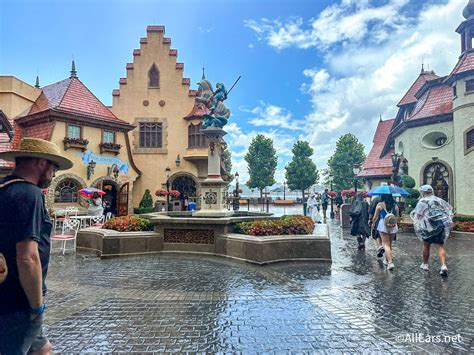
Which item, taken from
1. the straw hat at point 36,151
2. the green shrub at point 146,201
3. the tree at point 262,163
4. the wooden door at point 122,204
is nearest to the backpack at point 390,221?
the straw hat at point 36,151

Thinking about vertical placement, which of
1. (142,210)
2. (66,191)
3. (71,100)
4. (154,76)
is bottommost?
(142,210)

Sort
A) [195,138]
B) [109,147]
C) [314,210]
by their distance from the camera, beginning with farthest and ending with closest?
1. [195,138]
2. [109,147]
3. [314,210]

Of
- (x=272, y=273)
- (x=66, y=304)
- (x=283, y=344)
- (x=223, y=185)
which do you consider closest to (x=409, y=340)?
(x=283, y=344)

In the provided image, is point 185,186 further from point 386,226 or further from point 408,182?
point 386,226

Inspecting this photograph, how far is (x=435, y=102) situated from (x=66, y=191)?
27101mm

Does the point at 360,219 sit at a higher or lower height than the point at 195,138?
lower

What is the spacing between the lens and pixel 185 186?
26641mm

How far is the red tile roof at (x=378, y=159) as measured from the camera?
2875cm

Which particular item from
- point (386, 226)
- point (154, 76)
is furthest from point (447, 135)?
point (154, 76)

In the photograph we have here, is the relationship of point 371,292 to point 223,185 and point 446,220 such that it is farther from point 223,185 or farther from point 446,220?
point 223,185

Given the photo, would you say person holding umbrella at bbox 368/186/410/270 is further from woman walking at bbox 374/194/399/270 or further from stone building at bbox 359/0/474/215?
stone building at bbox 359/0/474/215

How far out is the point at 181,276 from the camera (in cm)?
702

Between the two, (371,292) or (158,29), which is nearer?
(371,292)

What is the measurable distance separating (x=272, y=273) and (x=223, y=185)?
14.4 ft
